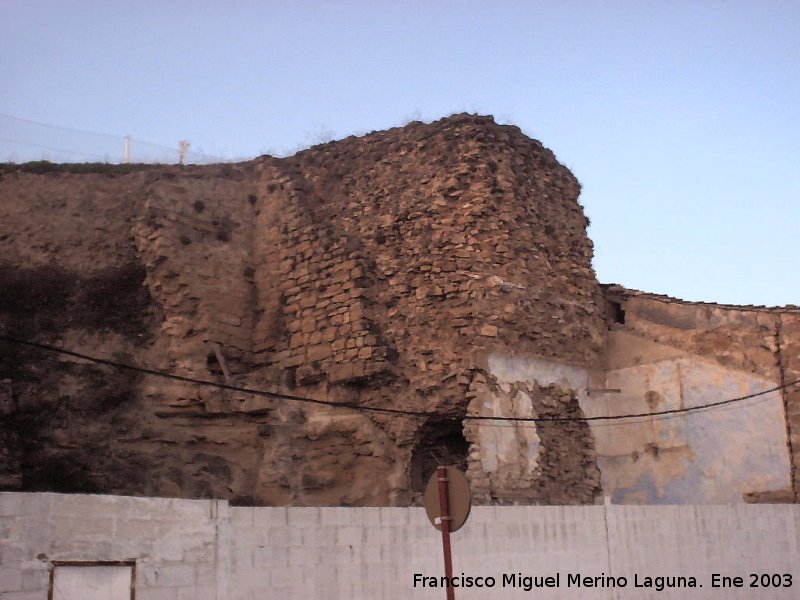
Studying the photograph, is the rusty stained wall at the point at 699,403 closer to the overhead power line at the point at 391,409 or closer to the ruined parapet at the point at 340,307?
the overhead power line at the point at 391,409

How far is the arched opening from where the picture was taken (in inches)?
579

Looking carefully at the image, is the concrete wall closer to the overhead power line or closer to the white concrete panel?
the white concrete panel

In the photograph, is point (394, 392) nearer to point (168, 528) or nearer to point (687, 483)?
point (687, 483)

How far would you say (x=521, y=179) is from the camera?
1659cm

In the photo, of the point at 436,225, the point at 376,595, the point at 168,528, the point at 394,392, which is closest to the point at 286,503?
the point at 394,392

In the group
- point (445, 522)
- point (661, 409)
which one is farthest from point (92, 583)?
point (661, 409)

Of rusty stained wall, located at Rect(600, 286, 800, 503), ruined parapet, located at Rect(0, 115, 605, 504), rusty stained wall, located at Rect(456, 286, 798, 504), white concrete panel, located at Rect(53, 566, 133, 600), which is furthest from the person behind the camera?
rusty stained wall, located at Rect(600, 286, 800, 503)

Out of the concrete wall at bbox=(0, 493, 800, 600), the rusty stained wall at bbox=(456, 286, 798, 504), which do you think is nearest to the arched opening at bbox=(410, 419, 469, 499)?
the rusty stained wall at bbox=(456, 286, 798, 504)

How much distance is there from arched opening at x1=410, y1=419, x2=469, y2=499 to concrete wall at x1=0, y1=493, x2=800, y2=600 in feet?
12.9

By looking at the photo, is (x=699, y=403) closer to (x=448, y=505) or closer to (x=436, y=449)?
(x=436, y=449)

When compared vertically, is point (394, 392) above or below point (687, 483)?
above

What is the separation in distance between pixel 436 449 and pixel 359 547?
6082 millimetres

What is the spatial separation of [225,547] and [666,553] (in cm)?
591

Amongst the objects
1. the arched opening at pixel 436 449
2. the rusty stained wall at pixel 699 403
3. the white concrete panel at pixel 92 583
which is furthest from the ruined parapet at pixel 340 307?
the white concrete panel at pixel 92 583
